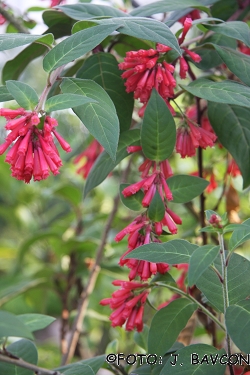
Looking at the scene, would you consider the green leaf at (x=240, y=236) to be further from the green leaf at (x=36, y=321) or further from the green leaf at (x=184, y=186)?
the green leaf at (x=36, y=321)

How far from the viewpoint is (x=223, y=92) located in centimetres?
60

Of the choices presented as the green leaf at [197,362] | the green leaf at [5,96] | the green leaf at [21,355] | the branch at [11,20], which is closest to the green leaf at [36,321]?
the green leaf at [21,355]

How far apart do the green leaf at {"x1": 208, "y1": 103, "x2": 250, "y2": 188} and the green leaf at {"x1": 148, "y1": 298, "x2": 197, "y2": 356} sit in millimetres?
207

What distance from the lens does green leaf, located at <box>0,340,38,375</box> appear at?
0.56 metres

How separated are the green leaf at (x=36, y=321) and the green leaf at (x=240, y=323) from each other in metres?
0.24

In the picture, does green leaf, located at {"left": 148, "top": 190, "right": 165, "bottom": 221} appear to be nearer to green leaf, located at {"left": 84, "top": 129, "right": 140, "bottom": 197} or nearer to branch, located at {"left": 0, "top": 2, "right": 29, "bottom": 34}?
green leaf, located at {"left": 84, "top": 129, "right": 140, "bottom": 197}

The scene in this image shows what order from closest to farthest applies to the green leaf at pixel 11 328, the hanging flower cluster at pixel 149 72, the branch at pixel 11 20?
1. the green leaf at pixel 11 328
2. the hanging flower cluster at pixel 149 72
3. the branch at pixel 11 20

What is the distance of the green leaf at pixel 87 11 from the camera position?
68 centimetres

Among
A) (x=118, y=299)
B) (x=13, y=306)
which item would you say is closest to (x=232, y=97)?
(x=118, y=299)

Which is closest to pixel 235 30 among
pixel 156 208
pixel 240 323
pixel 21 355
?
pixel 156 208

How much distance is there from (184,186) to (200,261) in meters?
0.20

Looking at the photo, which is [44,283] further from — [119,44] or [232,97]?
[232,97]

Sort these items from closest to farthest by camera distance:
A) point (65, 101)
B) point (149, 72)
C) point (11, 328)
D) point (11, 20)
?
point (11, 328)
point (65, 101)
point (149, 72)
point (11, 20)

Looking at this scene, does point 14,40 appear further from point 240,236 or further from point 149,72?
point 240,236
